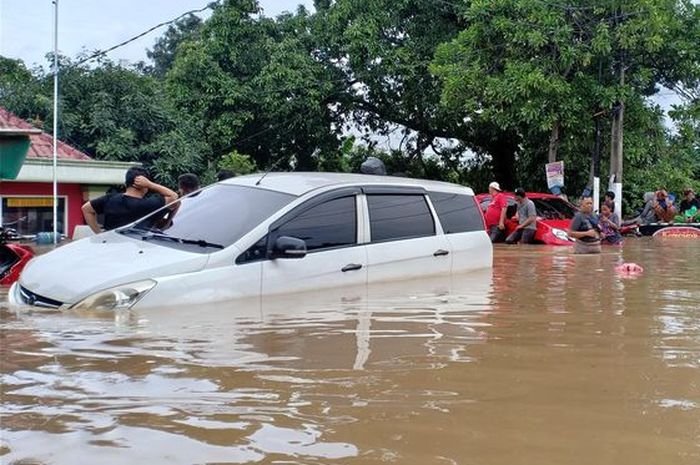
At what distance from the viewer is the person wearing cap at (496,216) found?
14820mm

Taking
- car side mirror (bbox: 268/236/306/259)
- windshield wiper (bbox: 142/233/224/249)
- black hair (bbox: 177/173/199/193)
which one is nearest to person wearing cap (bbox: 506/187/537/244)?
black hair (bbox: 177/173/199/193)

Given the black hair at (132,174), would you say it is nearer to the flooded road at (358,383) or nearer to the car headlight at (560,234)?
the flooded road at (358,383)

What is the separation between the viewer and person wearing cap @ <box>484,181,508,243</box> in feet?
48.6

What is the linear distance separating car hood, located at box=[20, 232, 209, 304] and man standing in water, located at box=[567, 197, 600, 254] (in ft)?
25.4

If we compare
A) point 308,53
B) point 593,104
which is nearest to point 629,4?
point 593,104

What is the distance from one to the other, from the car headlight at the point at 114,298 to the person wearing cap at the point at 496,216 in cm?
1051

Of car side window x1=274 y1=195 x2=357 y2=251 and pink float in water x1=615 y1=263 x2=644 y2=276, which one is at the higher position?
car side window x1=274 y1=195 x2=357 y2=251

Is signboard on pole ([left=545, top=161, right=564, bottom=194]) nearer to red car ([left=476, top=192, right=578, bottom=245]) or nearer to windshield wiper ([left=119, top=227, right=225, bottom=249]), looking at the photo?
red car ([left=476, top=192, right=578, bottom=245])

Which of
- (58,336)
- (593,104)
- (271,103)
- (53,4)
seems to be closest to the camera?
(58,336)

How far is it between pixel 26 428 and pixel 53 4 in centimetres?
1571

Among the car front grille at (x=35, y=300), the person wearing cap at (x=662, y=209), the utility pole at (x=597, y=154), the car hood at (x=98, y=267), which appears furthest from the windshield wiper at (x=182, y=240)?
the person wearing cap at (x=662, y=209)

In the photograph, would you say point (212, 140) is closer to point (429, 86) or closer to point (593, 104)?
point (429, 86)

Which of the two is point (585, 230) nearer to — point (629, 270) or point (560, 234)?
point (629, 270)

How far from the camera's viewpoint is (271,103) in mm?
21953
